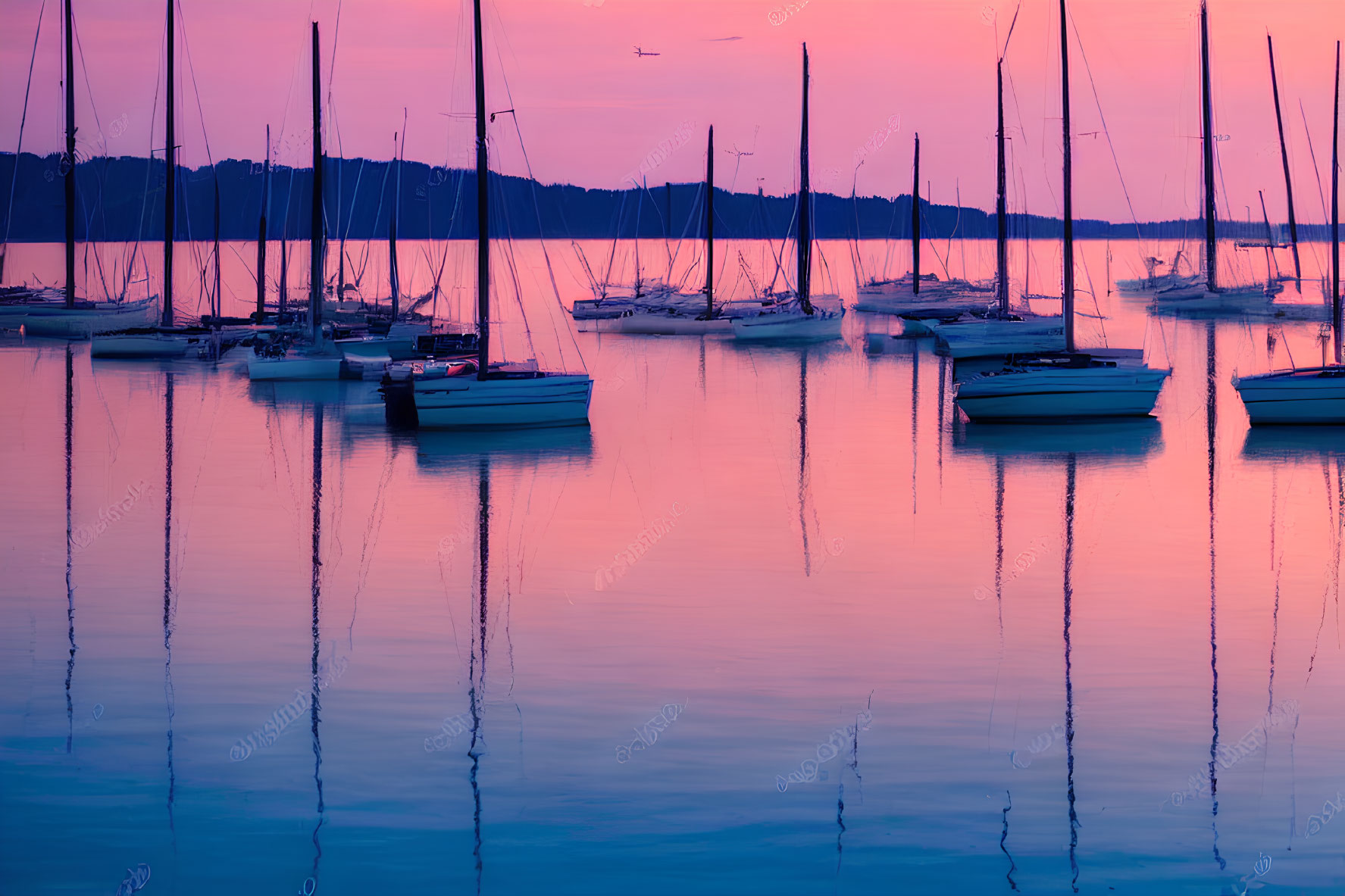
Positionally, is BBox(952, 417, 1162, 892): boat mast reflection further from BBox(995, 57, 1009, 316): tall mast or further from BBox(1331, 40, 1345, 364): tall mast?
BBox(995, 57, 1009, 316): tall mast

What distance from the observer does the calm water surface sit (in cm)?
877

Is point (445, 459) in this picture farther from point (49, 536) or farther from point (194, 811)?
point (194, 811)

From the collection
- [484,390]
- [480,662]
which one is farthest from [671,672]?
[484,390]

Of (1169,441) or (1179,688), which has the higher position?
(1169,441)

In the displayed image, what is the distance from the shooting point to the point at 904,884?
8266 millimetres

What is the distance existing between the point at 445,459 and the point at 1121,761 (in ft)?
56.5

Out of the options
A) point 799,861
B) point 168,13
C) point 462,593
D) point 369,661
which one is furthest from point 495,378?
point 168,13

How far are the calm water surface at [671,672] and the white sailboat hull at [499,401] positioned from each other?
3111 mm

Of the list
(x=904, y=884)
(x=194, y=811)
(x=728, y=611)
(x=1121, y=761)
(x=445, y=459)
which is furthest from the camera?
(x=445, y=459)

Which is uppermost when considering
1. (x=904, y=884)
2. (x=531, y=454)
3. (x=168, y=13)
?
(x=168, y=13)

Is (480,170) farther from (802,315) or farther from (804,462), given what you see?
(802,315)

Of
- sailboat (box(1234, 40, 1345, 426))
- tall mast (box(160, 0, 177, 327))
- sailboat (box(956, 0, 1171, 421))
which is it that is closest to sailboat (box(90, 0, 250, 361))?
tall mast (box(160, 0, 177, 327))

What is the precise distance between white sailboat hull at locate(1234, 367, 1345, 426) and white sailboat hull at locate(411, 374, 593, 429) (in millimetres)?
13242

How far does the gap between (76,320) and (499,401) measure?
38.5 m
